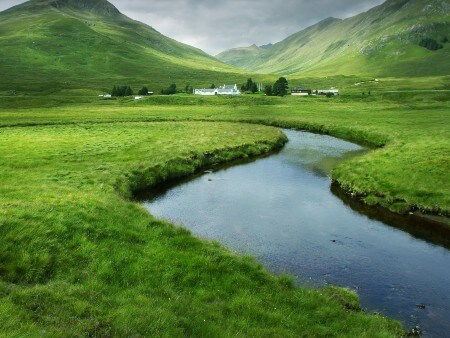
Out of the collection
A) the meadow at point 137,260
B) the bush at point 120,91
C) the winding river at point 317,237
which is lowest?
the winding river at point 317,237

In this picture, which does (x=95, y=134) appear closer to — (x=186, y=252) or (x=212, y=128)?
(x=212, y=128)

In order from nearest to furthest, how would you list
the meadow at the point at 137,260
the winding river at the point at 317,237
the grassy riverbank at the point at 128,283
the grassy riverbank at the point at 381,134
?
1. the grassy riverbank at the point at 128,283
2. the meadow at the point at 137,260
3. the winding river at the point at 317,237
4. the grassy riverbank at the point at 381,134

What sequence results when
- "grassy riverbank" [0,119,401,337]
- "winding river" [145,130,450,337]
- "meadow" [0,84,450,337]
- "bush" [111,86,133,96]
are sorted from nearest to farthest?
"grassy riverbank" [0,119,401,337]
"meadow" [0,84,450,337]
"winding river" [145,130,450,337]
"bush" [111,86,133,96]

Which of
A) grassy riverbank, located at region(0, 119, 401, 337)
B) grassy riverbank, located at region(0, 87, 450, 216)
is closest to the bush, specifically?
grassy riverbank, located at region(0, 87, 450, 216)

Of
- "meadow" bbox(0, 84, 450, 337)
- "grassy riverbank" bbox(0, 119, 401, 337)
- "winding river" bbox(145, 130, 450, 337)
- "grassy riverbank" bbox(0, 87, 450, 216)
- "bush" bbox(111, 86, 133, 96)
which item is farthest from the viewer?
"bush" bbox(111, 86, 133, 96)

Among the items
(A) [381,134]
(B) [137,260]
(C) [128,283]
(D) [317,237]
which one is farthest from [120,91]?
(C) [128,283]

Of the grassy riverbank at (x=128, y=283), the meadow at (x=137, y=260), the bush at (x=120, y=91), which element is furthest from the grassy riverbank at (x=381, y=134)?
the bush at (x=120, y=91)

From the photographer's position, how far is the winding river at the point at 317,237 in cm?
2130

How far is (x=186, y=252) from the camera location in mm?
21234

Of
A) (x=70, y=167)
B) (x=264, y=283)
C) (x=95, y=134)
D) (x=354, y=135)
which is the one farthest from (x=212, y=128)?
(x=264, y=283)

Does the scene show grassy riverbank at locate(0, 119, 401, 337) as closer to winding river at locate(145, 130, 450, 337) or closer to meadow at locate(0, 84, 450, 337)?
meadow at locate(0, 84, 450, 337)

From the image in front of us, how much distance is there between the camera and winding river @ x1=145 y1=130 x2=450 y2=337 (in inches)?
838

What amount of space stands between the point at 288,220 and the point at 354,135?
4939 cm

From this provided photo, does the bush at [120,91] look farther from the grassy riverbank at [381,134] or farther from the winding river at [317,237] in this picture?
the winding river at [317,237]
